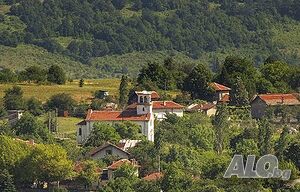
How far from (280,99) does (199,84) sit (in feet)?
21.0

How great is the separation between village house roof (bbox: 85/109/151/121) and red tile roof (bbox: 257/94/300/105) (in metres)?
8.58

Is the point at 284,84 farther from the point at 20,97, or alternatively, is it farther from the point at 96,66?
the point at 96,66

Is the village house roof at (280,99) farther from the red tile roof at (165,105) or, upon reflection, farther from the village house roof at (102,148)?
the village house roof at (102,148)

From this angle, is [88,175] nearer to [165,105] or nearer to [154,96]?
[165,105]

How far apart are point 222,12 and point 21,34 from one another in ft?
88.1

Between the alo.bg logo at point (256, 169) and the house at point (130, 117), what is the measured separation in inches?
427

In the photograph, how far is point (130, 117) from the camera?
66.0 m

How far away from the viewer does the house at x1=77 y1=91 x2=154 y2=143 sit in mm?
65375

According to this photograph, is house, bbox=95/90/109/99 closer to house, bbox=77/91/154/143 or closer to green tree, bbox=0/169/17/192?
house, bbox=77/91/154/143

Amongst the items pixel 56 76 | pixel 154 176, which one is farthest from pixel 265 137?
pixel 56 76

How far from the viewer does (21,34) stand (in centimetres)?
15138

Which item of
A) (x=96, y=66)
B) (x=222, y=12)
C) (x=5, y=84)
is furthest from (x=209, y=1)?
(x=5, y=84)

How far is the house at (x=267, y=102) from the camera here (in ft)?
233

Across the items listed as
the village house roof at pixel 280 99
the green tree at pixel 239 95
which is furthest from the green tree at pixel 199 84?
the village house roof at pixel 280 99
